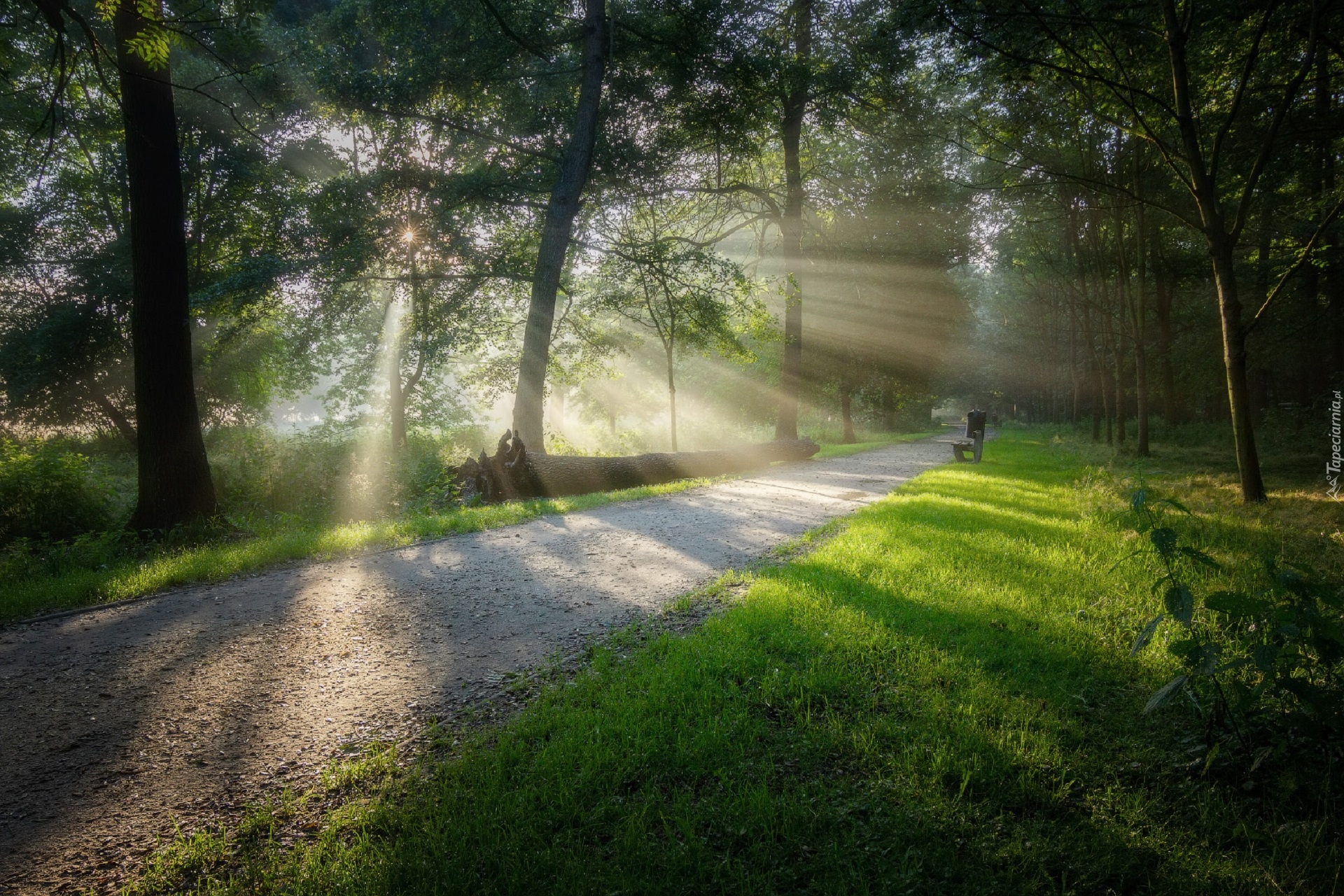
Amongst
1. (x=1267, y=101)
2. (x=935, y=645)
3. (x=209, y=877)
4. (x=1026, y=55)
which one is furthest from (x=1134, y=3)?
(x=209, y=877)

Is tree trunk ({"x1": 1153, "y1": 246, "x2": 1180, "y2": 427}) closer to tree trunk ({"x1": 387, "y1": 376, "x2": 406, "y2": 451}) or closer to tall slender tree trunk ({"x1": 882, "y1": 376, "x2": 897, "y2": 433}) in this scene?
tall slender tree trunk ({"x1": 882, "y1": 376, "x2": 897, "y2": 433})

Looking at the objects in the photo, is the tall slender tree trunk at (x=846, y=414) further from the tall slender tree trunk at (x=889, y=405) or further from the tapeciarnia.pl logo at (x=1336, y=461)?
the tapeciarnia.pl logo at (x=1336, y=461)

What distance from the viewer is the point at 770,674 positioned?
3160mm

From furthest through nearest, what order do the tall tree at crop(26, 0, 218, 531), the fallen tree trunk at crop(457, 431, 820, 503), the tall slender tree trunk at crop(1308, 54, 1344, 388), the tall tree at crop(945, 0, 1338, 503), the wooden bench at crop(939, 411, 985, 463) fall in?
the wooden bench at crop(939, 411, 985, 463), the tall slender tree trunk at crop(1308, 54, 1344, 388), the fallen tree trunk at crop(457, 431, 820, 503), the tall tree at crop(26, 0, 218, 531), the tall tree at crop(945, 0, 1338, 503)

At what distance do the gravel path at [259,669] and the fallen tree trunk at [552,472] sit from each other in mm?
4295

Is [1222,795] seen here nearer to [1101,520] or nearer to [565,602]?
[565,602]

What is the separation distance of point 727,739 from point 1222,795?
1.93 meters

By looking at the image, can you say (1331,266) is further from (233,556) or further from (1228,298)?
(233,556)

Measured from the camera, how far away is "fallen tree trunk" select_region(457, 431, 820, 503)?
11141 millimetres

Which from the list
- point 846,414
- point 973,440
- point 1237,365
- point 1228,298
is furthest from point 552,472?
point 846,414

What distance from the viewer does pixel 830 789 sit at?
2277 mm

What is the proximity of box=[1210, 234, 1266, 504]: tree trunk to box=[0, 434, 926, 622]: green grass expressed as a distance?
29.4ft

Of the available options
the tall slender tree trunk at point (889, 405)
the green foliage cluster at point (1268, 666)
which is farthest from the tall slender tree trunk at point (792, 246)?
the green foliage cluster at point (1268, 666)

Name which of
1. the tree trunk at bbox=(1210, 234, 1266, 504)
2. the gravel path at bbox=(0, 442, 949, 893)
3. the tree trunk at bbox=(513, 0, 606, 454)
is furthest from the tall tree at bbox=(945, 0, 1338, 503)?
the tree trunk at bbox=(513, 0, 606, 454)
